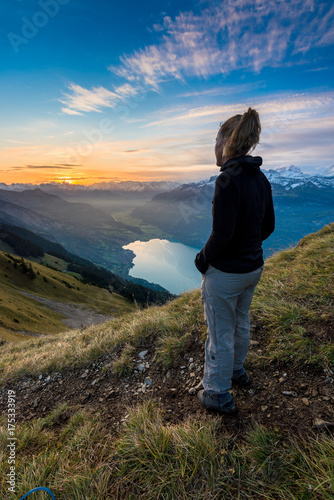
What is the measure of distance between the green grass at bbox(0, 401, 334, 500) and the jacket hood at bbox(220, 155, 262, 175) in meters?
2.83

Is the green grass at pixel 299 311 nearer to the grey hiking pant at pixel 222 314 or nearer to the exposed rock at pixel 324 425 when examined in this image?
the exposed rock at pixel 324 425

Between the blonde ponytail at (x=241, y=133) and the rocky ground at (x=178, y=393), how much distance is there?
3107mm

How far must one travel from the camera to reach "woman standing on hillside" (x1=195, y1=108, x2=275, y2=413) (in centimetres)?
253

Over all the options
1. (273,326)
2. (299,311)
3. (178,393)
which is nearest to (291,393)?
(273,326)

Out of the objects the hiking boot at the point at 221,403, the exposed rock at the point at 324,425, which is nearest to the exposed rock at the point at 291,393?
the exposed rock at the point at 324,425

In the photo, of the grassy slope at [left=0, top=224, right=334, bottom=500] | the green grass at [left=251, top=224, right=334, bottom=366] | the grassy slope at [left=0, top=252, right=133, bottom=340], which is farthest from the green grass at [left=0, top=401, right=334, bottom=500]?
the grassy slope at [left=0, top=252, right=133, bottom=340]

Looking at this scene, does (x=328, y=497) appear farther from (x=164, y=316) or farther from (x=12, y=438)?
(x=164, y=316)

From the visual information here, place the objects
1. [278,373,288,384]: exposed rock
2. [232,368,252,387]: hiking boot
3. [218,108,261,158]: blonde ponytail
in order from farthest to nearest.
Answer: [232,368,252,387]: hiking boot < [278,373,288,384]: exposed rock < [218,108,261,158]: blonde ponytail

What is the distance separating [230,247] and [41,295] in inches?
3924

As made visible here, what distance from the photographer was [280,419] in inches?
108

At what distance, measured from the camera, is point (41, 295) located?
8812 cm

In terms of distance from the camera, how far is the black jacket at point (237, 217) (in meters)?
2.51

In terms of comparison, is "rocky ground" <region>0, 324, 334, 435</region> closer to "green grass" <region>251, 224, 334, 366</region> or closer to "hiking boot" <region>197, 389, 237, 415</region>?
"hiking boot" <region>197, 389, 237, 415</region>

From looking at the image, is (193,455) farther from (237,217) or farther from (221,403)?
(237,217)
